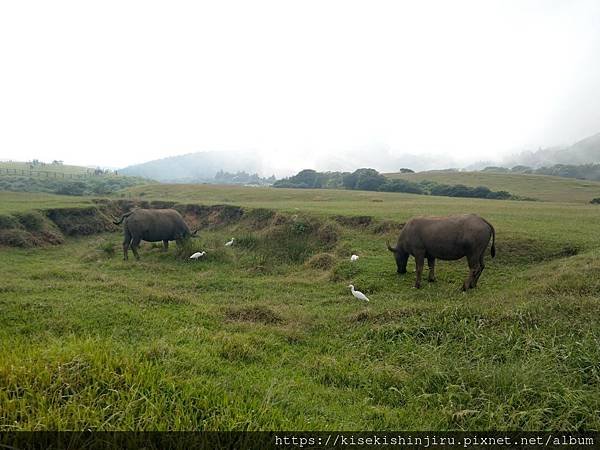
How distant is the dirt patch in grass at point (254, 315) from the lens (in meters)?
6.97

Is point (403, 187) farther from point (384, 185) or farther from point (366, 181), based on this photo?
point (366, 181)

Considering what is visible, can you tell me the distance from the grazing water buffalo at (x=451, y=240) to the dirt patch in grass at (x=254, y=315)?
4.32 meters

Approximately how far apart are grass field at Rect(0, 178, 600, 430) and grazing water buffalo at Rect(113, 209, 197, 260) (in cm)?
252

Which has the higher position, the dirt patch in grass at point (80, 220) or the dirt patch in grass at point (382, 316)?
the dirt patch in grass at point (80, 220)

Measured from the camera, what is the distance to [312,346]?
19.9ft

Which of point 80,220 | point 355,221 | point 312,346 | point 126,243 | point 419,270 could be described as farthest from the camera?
point 80,220

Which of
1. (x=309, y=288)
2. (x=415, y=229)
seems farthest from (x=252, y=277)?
(x=415, y=229)

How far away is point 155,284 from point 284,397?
7.66m

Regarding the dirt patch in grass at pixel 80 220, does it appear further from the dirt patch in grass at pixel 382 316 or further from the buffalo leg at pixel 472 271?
the buffalo leg at pixel 472 271

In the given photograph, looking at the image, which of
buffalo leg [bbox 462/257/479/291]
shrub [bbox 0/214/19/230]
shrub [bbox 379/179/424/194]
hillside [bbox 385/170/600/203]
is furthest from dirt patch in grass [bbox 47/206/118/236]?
hillside [bbox 385/170/600/203]

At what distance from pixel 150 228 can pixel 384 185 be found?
48.9m

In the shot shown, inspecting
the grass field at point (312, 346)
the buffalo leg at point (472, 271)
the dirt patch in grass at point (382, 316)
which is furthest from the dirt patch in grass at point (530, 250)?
the dirt patch in grass at point (382, 316)

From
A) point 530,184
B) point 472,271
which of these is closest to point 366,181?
point 530,184

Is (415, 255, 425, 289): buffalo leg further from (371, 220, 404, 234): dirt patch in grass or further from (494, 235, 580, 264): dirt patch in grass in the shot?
(371, 220, 404, 234): dirt patch in grass
